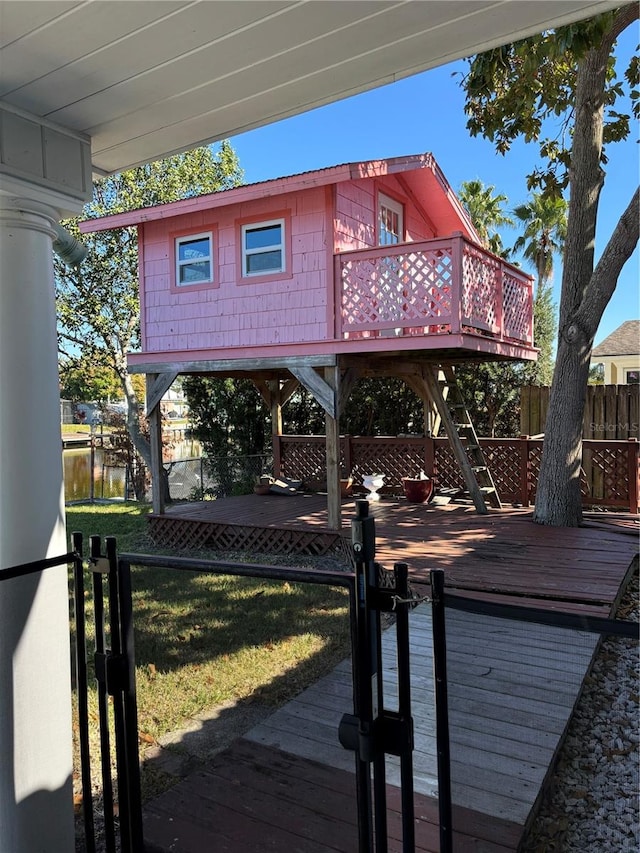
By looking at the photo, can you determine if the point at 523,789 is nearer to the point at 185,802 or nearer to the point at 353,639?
the point at 185,802

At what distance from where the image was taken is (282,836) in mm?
2449

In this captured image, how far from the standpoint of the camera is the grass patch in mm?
3986

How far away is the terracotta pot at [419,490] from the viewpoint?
10945 millimetres

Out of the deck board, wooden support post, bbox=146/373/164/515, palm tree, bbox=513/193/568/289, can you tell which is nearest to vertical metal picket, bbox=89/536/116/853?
the deck board

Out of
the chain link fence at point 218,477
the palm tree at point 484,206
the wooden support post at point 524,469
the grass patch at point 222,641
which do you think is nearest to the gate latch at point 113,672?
the grass patch at point 222,641

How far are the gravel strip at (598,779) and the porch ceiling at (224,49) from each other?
2.98 metres

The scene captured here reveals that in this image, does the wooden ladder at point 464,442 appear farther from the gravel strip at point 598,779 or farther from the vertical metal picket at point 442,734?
the vertical metal picket at point 442,734

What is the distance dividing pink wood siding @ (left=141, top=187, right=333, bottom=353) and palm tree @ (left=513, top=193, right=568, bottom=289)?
14.6 metres

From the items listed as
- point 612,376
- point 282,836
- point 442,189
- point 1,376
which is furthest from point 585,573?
point 612,376

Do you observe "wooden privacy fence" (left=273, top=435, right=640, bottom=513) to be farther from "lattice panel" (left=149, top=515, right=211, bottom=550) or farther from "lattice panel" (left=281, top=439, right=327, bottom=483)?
"lattice panel" (left=149, top=515, right=211, bottom=550)

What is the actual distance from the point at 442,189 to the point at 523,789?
9686mm

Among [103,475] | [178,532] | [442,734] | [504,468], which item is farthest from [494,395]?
[442,734]

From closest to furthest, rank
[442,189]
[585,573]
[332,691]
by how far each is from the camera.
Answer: [332,691]
[585,573]
[442,189]

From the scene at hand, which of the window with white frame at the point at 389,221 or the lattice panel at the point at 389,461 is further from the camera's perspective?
the lattice panel at the point at 389,461
